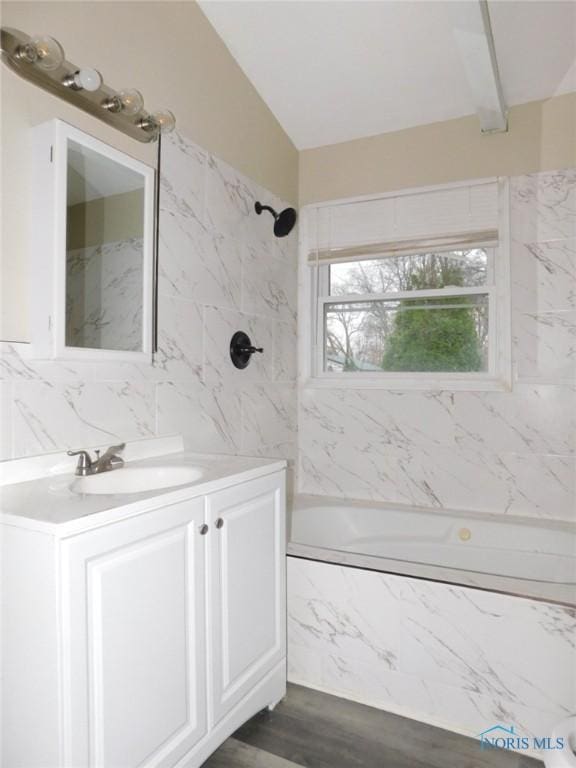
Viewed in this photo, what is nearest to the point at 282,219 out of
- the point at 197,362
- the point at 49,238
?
the point at 197,362

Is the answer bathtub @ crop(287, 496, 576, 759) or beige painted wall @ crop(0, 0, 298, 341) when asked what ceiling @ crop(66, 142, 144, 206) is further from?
bathtub @ crop(287, 496, 576, 759)

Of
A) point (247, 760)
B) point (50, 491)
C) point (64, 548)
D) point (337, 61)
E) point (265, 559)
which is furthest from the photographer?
point (337, 61)

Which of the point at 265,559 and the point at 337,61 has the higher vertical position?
the point at 337,61

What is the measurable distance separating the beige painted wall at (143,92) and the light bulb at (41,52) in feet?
0.29

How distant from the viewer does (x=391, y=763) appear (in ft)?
5.52

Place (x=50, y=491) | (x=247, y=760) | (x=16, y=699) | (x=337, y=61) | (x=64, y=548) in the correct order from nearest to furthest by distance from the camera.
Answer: (x=64, y=548) → (x=16, y=699) → (x=50, y=491) → (x=247, y=760) → (x=337, y=61)

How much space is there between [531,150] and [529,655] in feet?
7.59

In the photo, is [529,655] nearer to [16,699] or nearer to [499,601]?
[499,601]

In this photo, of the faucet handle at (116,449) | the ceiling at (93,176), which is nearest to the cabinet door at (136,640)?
the faucet handle at (116,449)

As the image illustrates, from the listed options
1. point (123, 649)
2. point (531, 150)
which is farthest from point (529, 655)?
point (531, 150)

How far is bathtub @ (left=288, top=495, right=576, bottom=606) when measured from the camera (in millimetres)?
2113

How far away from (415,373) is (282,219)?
1115 millimetres

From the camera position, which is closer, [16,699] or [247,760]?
[16,699]

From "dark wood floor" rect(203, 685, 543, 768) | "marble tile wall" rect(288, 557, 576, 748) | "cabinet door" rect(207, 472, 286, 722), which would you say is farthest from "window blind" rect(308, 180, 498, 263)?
"dark wood floor" rect(203, 685, 543, 768)
